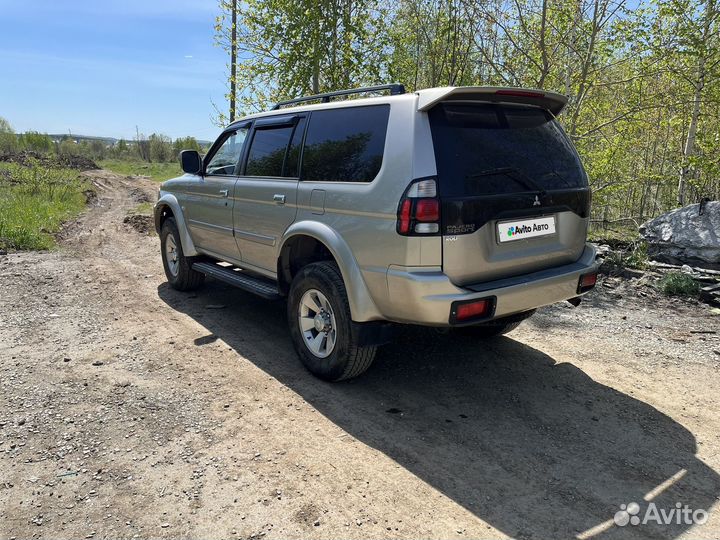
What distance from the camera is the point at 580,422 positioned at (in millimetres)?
3260

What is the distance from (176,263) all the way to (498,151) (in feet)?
14.3

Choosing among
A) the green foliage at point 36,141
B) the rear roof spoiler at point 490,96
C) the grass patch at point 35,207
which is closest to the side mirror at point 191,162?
the rear roof spoiler at point 490,96

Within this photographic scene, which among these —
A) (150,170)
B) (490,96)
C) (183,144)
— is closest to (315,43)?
(490,96)

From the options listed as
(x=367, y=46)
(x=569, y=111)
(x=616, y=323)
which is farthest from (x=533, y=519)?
(x=367, y=46)

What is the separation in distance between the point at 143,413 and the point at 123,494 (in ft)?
2.80

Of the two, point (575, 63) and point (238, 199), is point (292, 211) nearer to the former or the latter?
point (238, 199)

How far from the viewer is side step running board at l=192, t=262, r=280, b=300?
14.2 feet

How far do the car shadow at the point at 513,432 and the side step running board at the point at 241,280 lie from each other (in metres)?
0.50

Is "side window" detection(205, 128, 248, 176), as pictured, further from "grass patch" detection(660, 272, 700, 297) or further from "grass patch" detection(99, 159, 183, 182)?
"grass patch" detection(99, 159, 183, 182)

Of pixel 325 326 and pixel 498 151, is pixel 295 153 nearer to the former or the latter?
pixel 325 326

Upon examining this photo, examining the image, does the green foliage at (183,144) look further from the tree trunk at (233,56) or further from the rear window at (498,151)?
the rear window at (498,151)

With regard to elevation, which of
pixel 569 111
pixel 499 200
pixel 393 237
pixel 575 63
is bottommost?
pixel 393 237

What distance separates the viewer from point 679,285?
5906mm

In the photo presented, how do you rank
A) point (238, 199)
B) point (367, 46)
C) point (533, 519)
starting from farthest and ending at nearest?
point (367, 46), point (238, 199), point (533, 519)
